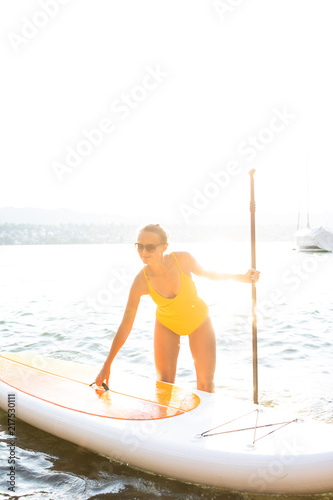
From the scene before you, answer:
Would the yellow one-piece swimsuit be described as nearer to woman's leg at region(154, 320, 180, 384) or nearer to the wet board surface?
woman's leg at region(154, 320, 180, 384)

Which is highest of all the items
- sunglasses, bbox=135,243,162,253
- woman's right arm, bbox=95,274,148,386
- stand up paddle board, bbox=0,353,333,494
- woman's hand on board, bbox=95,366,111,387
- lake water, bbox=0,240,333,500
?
sunglasses, bbox=135,243,162,253

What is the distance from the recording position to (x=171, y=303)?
4.24 meters

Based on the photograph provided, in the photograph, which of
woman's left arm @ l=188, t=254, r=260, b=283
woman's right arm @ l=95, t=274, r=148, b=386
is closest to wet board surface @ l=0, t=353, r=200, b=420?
woman's right arm @ l=95, t=274, r=148, b=386

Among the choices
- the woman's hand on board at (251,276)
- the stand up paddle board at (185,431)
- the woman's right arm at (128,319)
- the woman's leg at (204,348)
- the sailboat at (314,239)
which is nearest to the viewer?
the stand up paddle board at (185,431)

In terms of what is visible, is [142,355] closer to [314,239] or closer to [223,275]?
[223,275]

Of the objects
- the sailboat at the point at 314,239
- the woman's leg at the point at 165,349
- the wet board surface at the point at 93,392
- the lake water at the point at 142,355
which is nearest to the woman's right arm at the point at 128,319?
the woman's leg at the point at 165,349

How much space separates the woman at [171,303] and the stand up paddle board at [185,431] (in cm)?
36

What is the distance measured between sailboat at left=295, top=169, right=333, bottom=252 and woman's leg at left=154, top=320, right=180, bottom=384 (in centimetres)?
4825

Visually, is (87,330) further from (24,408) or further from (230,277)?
(230,277)

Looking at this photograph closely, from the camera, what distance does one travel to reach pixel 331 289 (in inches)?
A: 864

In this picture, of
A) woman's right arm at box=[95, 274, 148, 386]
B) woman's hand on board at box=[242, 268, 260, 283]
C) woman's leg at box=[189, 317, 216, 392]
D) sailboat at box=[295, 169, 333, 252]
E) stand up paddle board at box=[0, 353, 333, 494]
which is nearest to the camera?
stand up paddle board at box=[0, 353, 333, 494]

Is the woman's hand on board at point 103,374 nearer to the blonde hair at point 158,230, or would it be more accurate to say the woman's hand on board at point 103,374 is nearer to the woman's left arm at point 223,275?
the woman's left arm at point 223,275

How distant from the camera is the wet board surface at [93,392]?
4.22 meters

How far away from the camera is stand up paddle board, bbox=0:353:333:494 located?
11.0ft
